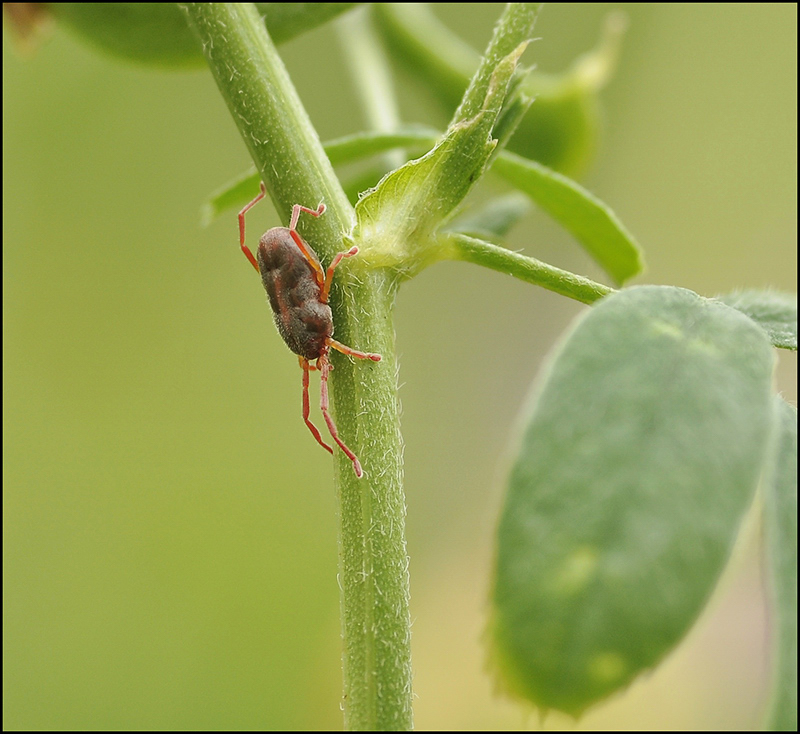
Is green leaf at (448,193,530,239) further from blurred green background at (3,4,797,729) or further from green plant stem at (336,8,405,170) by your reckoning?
blurred green background at (3,4,797,729)

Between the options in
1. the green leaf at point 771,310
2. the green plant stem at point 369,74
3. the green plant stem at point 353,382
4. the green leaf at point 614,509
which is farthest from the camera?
the green plant stem at point 369,74

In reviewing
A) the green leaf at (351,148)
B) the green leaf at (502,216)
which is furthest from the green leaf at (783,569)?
the green leaf at (502,216)

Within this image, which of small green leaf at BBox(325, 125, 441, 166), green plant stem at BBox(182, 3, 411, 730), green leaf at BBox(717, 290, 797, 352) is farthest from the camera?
small green leaf at BBox(325, 125, 441, 166)

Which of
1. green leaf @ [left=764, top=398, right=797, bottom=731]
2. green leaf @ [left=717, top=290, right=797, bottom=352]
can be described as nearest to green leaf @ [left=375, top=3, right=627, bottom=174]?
green leaf @ [left=717, top=290, right=797, bottom=352]

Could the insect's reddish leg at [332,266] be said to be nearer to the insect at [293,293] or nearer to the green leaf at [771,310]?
the insect at [293,293]

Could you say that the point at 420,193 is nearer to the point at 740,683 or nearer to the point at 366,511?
the point at 366,511

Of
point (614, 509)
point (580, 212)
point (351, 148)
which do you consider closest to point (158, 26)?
point (351, 148)

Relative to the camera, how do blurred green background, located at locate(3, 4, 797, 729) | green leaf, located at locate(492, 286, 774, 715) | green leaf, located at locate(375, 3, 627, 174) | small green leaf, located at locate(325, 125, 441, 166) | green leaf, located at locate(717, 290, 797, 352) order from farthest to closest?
blurred green background, located at locate(3, 4, 797, 729)
green leaf, located at locate(375, 3, 627, 174)
small green leaf, located at locate(325, 125, 441, 166)
green leaf, located at locate(717, 290, 797, 352)
green leaf, located at locate(492, 286, 774, 715)
